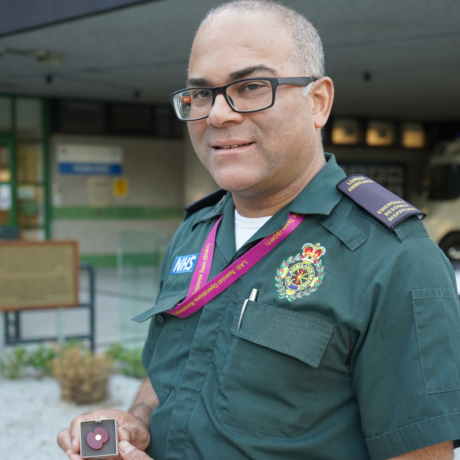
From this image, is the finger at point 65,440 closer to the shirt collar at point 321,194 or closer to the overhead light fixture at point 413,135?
the shirt collar at point 321,194

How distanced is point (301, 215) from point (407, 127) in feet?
51.7

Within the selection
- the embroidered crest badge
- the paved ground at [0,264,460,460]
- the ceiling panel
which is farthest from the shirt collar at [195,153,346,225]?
the ceiling panel

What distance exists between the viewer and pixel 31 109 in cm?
1301

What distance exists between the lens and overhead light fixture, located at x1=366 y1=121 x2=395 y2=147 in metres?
15.7

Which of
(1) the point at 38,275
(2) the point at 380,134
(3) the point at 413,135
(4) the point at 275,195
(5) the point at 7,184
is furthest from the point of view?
(3) the point at 413,135

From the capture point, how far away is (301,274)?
1383 mm

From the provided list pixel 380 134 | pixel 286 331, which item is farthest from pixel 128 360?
pixel 380 134

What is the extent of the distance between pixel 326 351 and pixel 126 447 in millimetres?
601

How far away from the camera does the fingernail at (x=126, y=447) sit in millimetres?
1490

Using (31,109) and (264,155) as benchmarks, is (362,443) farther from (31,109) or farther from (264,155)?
(31,109)

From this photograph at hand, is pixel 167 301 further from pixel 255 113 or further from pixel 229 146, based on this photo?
pixel 255 113

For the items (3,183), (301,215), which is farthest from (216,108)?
(3,183)

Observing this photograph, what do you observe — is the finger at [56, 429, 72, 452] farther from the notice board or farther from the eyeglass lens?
the notice board

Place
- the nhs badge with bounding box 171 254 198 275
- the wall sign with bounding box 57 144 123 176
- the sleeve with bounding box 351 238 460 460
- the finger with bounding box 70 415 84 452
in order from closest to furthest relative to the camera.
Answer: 1. the sleeve with bounding box 351 238 460 460
2. the finger with bounding box 70 415 84 452
3. the nhs badge with bounding box 171 254 198 275
4. the wall sign with bounding box 57 144 123 176
